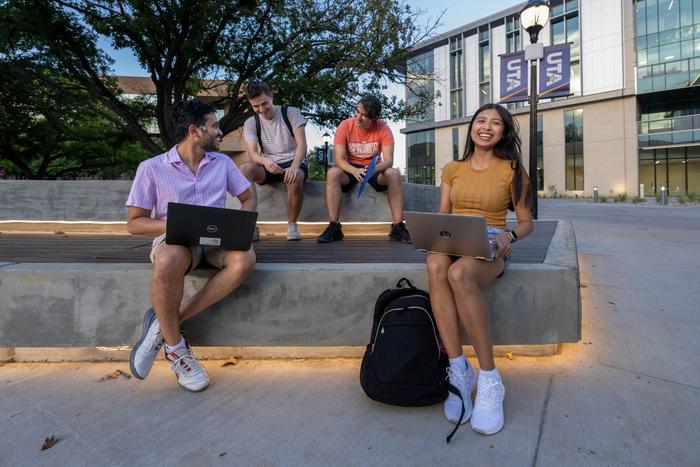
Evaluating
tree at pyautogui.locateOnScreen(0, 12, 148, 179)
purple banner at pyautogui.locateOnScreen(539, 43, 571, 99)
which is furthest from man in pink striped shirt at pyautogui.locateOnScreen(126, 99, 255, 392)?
tree at pyautogui.locateOnScreen(0, 12, 148, 179)

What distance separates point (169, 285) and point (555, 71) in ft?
31.8

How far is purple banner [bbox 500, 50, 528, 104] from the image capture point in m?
10.2

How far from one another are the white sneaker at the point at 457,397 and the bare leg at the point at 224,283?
1250 mm

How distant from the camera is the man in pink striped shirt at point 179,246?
2.45 meters

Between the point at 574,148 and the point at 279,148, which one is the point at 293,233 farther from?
the point at 574,148

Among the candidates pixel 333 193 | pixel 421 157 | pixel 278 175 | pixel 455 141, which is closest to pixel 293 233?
pixel 333 193

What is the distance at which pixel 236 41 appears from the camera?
1215 cm

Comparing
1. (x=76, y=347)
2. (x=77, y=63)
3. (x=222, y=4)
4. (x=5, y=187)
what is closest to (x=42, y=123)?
(x=77, y=63)

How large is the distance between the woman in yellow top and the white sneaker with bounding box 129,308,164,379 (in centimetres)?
155

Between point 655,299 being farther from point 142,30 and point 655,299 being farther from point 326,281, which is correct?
point 142,30

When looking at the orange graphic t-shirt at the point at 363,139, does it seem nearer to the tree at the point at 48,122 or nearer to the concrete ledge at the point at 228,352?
the concrete ledge at the point at 228,352

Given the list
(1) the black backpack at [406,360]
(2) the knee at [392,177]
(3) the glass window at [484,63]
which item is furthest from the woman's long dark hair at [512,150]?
(3) the glass window at [484,63]

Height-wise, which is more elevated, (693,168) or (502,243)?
(693,168)

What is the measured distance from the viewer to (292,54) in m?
11.8
